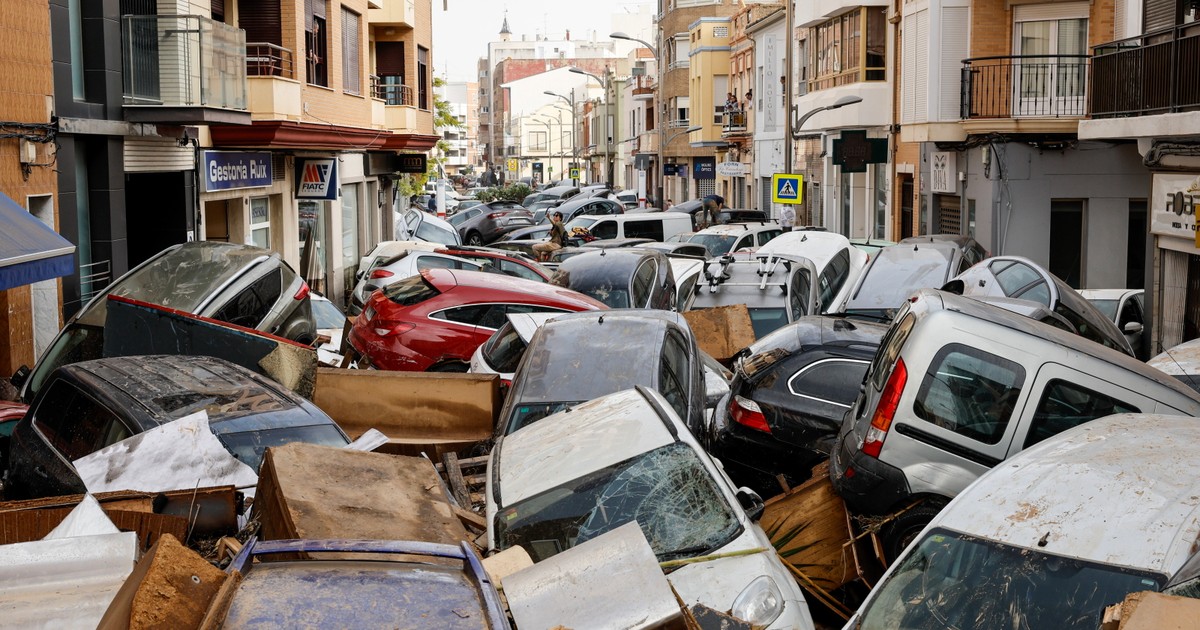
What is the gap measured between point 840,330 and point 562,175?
125 m

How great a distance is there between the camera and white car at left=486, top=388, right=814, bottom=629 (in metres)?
5.64

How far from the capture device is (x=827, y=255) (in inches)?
762

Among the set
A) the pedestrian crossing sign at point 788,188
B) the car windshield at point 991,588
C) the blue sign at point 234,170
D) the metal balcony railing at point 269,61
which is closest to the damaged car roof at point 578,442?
the car windshield at point 991,588

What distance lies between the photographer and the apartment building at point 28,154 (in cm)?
1409

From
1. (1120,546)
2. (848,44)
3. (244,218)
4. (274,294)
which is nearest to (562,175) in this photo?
(848,44)

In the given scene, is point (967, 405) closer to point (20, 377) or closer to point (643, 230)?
point (20, 377)

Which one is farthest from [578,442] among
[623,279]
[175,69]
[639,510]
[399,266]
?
[175,69]

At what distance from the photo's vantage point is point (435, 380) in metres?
9.95

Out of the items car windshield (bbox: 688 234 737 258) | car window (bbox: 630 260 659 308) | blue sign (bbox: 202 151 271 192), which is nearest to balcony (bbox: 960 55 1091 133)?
car windshield (bbox: 688 234 737 258)

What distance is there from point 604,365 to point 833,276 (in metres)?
10.2

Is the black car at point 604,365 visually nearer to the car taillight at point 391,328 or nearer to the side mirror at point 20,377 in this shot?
the car taillight at point 391,328

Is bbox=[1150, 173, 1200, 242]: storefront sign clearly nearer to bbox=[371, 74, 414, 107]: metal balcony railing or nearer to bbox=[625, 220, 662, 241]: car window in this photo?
bbox=[625, 220, 662, 241]: car window

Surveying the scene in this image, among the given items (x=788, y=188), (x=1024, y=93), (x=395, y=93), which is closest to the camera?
(x=1024, y=93)

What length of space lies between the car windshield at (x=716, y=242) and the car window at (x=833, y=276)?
20.2ft
